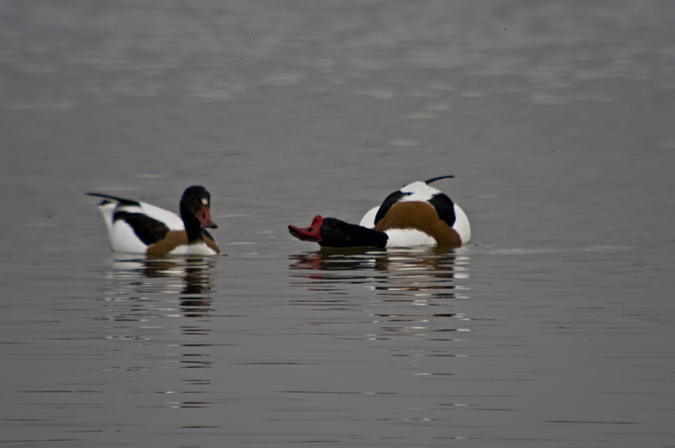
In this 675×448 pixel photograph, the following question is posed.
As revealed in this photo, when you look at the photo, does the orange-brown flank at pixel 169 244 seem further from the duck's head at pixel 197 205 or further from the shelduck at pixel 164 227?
the duck's head at pixel 197 205

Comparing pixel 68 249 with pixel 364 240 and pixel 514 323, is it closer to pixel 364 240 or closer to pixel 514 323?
pixel 364 240

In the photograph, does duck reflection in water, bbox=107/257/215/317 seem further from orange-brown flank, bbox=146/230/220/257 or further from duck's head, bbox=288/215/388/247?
duck's head, bbox=288/215/388/247

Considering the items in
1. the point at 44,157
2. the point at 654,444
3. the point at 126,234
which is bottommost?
the point at 654,444

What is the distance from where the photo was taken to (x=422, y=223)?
12805mm

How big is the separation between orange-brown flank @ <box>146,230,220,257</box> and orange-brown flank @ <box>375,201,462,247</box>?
7.76 ft

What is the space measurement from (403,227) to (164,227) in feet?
9.74

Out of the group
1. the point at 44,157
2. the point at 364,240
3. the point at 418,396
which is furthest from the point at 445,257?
the point at 44,157

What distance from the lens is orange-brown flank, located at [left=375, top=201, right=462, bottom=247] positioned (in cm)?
1273

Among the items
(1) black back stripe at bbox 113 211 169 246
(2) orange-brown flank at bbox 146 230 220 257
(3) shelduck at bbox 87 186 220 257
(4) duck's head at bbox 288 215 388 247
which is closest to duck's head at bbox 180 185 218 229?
(3) shelduck at bbox 87 186 220 257

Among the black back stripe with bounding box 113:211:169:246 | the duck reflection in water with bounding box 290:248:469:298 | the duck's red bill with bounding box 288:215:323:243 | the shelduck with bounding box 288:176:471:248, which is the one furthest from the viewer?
the shelduck with bounding box 288:176:471:248

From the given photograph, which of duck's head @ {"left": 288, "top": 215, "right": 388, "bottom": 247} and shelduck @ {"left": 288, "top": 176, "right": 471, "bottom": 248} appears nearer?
duck's head @ {"left": 288, "top": 215, "right": 388, "bottom": 247}

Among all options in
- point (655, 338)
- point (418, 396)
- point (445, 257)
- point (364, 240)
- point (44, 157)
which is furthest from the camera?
point (44, 157)

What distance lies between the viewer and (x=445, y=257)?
11531 millimetres

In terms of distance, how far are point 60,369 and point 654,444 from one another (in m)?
3.23
